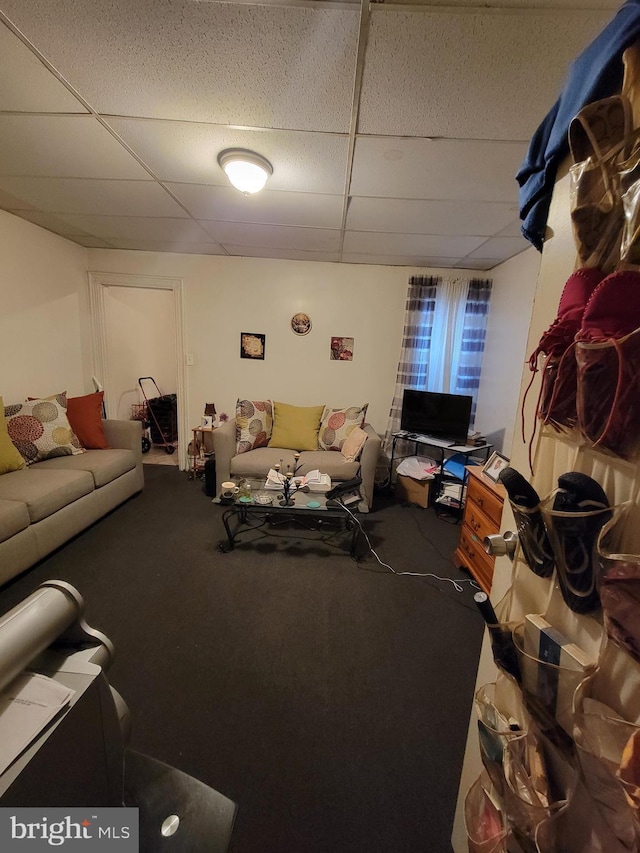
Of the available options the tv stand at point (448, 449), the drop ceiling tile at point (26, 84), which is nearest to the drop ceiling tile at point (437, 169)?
the drop ceiling tile at point (26, 84)

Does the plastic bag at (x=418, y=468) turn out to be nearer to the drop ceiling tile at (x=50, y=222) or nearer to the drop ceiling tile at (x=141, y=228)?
the drop ceiling tile at (x=141, y=228)

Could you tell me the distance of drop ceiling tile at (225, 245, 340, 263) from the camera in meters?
3.30

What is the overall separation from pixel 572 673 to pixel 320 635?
1481 millimetres

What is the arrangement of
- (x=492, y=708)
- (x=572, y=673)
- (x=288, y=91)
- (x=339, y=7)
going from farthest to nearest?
(x=288, y=91) < (x=339, y=7) < (x=492, y=708) < (x=572, y=673)

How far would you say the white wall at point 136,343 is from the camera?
4.20m

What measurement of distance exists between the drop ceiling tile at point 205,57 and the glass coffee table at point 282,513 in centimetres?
210

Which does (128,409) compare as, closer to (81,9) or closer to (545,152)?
(81,9)

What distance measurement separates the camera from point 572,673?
50cm

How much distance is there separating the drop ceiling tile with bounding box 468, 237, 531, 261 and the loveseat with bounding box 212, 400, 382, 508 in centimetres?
178

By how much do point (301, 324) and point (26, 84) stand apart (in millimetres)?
2602

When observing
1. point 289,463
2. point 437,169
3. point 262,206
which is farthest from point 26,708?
point 262,206

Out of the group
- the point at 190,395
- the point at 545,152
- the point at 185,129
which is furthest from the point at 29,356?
the point at 545,152

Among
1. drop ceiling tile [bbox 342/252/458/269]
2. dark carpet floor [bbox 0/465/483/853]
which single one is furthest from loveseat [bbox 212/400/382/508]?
drop ceiling tile [bbox 342/252/458/269]

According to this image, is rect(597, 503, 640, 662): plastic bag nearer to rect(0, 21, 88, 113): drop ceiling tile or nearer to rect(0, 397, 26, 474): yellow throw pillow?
rect(0, 21, 88, 113): drop ceiling tile
